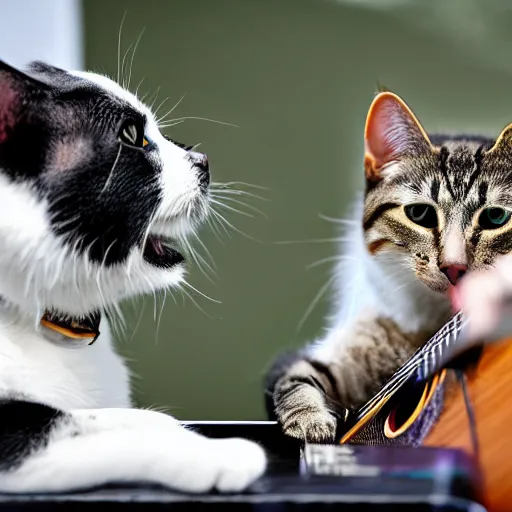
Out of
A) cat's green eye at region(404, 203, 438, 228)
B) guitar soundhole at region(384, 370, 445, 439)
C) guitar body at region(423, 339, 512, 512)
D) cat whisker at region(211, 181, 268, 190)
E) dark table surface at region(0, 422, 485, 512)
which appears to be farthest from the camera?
cat whisker at region(211, 181, 268, 190)

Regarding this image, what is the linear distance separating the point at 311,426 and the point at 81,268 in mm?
461

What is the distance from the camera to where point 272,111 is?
1.29 metres

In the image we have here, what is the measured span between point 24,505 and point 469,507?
1.89ft

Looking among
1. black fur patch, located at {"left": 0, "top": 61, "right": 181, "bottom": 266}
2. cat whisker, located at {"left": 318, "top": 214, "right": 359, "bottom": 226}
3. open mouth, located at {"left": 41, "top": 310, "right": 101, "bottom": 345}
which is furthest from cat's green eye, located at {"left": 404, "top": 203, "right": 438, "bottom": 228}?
open mouth, located at {"left": 41, "top": 310, "right": 101, "bottom": 345}

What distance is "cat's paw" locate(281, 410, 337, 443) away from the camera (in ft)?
3.57

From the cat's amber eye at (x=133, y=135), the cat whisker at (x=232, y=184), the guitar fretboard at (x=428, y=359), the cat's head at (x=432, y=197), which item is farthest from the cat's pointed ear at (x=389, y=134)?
the cat's amber eye at (x=133, y=135)

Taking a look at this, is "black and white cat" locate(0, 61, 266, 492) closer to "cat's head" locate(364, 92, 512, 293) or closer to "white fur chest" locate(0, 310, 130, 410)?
"white fur chest" locate(0, 310, 130, 410)

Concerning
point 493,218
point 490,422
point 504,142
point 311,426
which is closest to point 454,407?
point 490,422

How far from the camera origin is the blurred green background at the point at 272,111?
127 cm

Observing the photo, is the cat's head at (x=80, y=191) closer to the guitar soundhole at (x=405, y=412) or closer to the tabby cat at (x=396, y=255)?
the tabby cat at (x=396, y=255)

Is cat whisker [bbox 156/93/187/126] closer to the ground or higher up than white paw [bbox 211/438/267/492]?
higher up

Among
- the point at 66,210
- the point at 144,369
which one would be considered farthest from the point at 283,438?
the point at 66,210

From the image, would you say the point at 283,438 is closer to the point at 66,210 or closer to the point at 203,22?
the point at 66,210

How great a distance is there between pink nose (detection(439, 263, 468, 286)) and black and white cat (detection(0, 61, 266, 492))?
Answer: 44 centimetres
